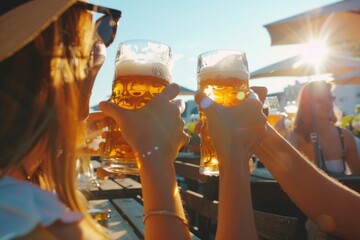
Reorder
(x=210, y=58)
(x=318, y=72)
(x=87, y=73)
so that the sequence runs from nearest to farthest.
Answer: (x=87, y=73)
(x=210, y=58)
(x=318, y=72)

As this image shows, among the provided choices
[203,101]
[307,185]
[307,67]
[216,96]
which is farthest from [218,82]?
[307,67]

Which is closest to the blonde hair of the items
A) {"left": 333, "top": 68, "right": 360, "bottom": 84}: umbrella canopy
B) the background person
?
the background person

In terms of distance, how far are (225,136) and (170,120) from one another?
18 centimetres

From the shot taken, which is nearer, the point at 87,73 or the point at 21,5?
the point at 21,5

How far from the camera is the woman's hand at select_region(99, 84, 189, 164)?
3.74 ft

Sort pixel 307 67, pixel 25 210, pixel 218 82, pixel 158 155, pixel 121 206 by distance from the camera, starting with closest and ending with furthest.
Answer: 1. pixel 25 210
2. pixel 158 155
3. pixel 218 82
4. pixel 121 206
5. pixel 307 67

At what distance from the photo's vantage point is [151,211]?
111cm

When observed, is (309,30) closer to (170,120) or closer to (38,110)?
(170,120)

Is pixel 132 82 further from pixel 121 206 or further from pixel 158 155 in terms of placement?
pixel 121 206

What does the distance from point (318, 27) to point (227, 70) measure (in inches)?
193

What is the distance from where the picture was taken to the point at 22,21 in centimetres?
73

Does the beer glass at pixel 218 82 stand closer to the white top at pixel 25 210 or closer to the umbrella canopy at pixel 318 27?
the white top at pixel 25 210

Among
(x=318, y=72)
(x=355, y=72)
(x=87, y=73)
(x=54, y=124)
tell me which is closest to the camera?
(x=54, y=124)

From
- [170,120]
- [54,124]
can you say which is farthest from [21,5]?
[170,120]
